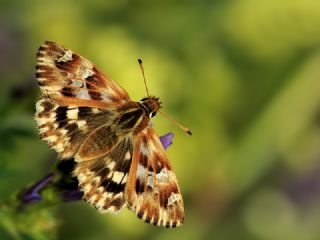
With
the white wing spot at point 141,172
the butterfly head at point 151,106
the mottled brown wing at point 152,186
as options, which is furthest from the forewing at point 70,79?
the white wing spot at point 141,172

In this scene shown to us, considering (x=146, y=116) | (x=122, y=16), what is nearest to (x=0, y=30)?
(x=122, y=16)

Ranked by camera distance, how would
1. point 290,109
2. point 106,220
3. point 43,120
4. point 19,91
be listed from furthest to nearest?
point 290,109 < point 106,220 < point 19,91 < point 43,120

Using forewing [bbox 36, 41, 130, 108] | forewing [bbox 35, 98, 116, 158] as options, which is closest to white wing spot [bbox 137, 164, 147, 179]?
forewing [bbox 35, 98, 116, 158]

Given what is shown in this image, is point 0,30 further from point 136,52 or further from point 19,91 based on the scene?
point 19,91

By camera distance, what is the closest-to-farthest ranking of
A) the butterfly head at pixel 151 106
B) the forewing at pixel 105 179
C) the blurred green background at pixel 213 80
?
1. the forewing at pixel 105 179
2. the butterfly head at pixel 151 106
3. the blurred green background at pixel 213 80

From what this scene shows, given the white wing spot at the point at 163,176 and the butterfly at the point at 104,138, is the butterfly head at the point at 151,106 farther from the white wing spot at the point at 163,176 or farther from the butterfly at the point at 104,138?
the white wing spot at the point at 163,176

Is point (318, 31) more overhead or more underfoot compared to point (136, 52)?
more overhead
